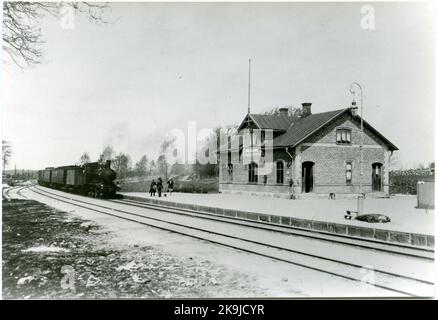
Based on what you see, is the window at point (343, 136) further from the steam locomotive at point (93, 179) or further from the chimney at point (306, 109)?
the steam locomotive at point (93, 179)

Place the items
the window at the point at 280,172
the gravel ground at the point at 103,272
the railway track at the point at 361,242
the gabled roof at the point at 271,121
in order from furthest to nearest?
the gabled roof at the point at 271,121, the window at the point at 280,172, the railway track at the point at 361,242, the gravel ground at the point at 103,272

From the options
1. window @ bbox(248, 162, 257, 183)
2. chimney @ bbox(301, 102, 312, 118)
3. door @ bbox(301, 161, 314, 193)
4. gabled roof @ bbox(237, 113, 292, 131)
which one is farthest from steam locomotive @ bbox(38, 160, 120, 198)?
chimney @ bbox(301, 102, 312, 118)

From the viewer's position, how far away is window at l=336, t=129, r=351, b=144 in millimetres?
25453

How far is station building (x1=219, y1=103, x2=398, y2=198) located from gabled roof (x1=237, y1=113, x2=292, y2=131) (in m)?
0.11

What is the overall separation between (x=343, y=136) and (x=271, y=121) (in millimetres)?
5880

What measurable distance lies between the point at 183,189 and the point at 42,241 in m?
25.3

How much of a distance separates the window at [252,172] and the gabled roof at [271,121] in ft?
10.3

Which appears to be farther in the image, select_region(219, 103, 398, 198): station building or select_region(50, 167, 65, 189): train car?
select_region(50, 167, 65, 189): train car

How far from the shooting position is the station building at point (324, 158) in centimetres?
2458

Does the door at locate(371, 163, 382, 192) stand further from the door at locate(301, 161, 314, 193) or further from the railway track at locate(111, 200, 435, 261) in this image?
the railway track at locate(111, 200, 435, 261)

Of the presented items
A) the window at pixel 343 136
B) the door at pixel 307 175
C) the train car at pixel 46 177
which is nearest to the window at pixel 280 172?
the door at pixel 307 175

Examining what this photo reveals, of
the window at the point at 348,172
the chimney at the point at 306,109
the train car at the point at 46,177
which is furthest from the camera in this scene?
the train car at the point at 46,177
